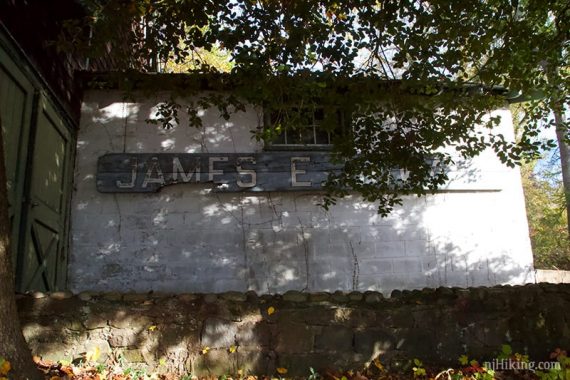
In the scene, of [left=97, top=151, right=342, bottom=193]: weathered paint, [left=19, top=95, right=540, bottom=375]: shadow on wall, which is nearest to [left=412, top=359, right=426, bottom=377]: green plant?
[left=19, top=95, right=540, bottom=375]: shadow on wall

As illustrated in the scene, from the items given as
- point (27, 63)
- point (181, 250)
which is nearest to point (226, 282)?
point (181, 250)

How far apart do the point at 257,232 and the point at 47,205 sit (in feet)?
9.24

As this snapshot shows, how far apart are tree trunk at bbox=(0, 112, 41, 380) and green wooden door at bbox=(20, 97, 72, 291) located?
8.29 ft

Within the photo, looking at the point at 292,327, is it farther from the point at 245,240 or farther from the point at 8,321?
the point at 245,240

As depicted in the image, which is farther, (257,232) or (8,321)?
(257,232)

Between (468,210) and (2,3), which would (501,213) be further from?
(2,3)

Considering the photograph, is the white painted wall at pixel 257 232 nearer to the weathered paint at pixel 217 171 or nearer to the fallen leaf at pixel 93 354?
the weathered paint at pixel 217 171

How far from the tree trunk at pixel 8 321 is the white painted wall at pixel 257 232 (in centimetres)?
403

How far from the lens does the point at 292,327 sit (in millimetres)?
3975

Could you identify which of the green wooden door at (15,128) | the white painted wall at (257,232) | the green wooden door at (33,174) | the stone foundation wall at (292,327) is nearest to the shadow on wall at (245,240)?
the white painted wall at (257,232)

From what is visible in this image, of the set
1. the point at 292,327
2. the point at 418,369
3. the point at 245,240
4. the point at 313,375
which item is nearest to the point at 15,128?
the point at 245,240

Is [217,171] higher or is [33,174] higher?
[217,171]

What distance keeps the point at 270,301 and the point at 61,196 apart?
156 inches

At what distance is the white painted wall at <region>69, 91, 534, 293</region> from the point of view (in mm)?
6938
